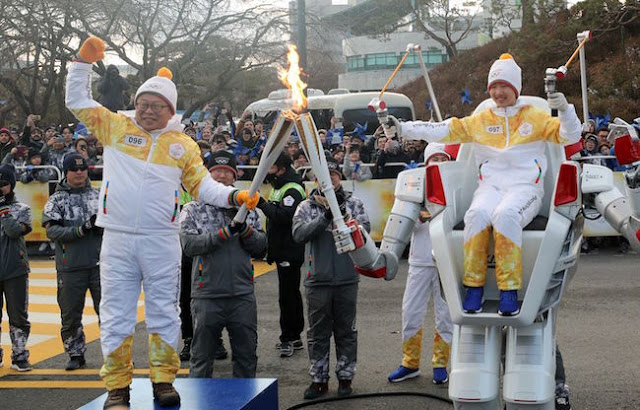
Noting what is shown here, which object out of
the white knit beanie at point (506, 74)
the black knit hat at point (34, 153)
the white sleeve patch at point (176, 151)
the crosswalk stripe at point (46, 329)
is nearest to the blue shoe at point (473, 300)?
the white knit beanie at point (506, 74)

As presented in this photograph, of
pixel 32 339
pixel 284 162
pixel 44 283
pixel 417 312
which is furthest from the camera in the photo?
pixel 44 283

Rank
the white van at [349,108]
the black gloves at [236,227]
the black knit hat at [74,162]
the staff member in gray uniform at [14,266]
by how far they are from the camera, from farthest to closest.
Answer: the white van at [349,108] → the staff member in gray uniform at [14,266] → the black knit hat at [74,162] → the black gloves at [236,227]

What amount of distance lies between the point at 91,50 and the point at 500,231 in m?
2.58

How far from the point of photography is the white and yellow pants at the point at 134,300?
5.46 meters

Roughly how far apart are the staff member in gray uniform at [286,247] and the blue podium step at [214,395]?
2.83m

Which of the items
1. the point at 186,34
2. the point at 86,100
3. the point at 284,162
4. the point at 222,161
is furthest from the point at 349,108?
the point at 86,100

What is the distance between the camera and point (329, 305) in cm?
742

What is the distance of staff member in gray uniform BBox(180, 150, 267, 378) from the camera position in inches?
271

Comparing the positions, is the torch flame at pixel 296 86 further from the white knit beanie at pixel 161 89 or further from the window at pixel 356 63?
the window at pixel 356 63

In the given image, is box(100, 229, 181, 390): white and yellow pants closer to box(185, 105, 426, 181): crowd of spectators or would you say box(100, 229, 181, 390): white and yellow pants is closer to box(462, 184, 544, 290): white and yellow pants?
box(462, 184, 544, 290): white and yellow pants

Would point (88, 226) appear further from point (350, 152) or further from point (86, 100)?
point (350, 152)

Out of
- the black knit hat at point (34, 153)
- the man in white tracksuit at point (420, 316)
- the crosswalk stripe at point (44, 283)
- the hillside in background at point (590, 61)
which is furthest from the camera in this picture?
the hillside in background at point (590, 61)

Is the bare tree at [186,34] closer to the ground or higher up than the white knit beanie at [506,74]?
higher up

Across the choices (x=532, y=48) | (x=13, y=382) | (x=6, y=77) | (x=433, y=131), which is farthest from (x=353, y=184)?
(x=6, y=77)
